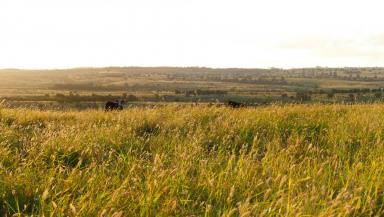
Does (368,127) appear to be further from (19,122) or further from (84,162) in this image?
(19,122)

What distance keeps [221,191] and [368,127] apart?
4.89 metres

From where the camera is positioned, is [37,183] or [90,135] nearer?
[37,183]

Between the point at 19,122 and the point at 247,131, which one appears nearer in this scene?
the point at 247,131

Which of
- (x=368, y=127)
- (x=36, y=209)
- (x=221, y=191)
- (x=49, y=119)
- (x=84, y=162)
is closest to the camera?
(x=36, y=209)

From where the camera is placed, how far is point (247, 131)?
821 centimetres

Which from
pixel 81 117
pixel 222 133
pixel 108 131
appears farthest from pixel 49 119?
pixel 222 133

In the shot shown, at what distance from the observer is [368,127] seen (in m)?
7.89

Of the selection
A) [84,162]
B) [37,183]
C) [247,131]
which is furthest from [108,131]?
[37,183]

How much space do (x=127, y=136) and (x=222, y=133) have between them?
1679 mm

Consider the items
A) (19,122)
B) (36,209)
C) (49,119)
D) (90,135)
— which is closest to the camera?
(36,209)

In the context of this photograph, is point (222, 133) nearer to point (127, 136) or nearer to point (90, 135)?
point (127, 136)

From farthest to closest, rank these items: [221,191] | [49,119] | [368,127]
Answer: [49,119], [368,127], [221,191]

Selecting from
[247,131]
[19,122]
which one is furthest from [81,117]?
[247,131]

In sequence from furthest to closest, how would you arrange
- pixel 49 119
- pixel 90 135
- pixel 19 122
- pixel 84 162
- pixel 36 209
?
1. pixel 49 119
2. pixel 19 122
3. pixel 90 135
4. pixel 84 162
5. pixel 36 209
